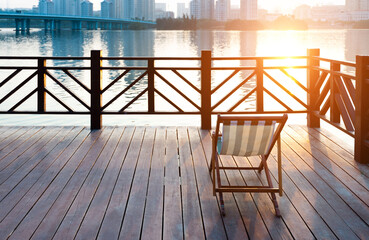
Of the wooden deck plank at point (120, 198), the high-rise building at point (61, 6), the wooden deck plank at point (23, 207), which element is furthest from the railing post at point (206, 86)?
the high-rise building at point (61, 6)

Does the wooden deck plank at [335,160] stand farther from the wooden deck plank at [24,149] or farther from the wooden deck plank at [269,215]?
the wooden deck plank at [24,149]

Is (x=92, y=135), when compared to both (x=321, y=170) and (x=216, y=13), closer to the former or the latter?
(x=321, y=170)

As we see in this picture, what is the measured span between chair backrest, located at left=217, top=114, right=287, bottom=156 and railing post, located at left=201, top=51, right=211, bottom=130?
297 cm

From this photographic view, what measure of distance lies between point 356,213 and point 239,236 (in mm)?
997

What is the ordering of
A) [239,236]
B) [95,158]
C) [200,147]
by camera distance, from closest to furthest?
1. [239,236]
2. [95,158]
3. [200,147]

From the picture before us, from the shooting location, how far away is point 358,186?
4.23 meters

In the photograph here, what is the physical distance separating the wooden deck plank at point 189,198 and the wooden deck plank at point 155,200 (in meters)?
0.18

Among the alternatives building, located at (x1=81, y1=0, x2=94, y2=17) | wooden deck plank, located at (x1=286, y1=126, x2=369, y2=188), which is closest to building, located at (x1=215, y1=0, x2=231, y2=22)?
building, located at (x1=81, y1=0, x2=94, y2=17)

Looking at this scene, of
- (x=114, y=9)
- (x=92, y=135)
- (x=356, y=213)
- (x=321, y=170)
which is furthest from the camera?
(x=114, y=9)

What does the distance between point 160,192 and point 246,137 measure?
2.90ft

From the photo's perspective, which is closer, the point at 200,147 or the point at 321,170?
the point at 321,170

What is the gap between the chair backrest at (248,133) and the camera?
363 cm

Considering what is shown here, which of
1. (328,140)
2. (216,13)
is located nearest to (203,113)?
(328,140)

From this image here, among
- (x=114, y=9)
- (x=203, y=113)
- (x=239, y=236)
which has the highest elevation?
(x=114, y=9)
